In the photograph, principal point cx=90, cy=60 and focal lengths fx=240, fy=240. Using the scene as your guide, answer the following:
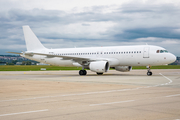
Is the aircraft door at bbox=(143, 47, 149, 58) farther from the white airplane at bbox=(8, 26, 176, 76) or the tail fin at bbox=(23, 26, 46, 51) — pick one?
the tail fin at bbox=(23, 26, 46, 51)

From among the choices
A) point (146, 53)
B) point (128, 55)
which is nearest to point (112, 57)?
point (128, 55)

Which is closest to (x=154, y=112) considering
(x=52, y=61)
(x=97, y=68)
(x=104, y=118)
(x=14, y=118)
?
(x=104, y=118)

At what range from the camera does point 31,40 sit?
39.2 m

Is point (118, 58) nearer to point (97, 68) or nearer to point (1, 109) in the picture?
point (97, 68)

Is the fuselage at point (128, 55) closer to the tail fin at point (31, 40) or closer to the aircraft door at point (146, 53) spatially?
the aircraft door at point (146, 53)

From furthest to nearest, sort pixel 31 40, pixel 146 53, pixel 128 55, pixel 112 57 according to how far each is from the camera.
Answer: pixel 31 40 < pixel 112 57 < pixel 128 55 < pixel 146 53

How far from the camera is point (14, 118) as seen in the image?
22.2 feet

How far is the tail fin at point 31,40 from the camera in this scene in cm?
3919

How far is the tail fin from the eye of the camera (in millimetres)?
39188

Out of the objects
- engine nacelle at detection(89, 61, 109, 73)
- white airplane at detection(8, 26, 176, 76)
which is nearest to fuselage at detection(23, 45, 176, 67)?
white airplane at detection(8, 26, 176, 76)

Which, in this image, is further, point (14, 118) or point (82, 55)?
point (82, 55)

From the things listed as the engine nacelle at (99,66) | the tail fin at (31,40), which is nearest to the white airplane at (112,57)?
the engine nacelle at (99,66)

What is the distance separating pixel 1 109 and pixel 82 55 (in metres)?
27.3

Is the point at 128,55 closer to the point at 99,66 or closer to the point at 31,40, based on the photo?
the point at 99,66
